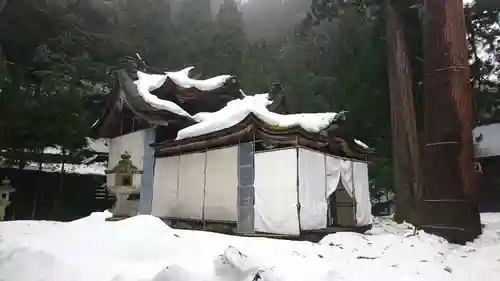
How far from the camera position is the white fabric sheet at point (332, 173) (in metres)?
7.71

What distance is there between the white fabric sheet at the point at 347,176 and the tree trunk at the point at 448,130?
1.88 meters

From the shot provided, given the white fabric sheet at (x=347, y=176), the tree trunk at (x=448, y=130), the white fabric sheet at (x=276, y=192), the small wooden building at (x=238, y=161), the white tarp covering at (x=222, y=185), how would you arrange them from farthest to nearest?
the white fabric sheet at (x=347, y=176) → the white tarp covering at (x=222, y=185) → the small wooden building at (x=238, y=161) → the white fabric sheet at (x=276, y=192) → the tree trunk at (x=448, y=130)

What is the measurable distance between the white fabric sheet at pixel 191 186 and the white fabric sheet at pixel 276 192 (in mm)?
1719

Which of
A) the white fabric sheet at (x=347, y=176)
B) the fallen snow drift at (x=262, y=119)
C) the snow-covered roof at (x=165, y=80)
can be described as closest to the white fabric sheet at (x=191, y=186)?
the fallen snow drift at (x=262, y=119)

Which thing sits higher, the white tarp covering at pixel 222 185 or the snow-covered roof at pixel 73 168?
the snow-covered roof at pixel 73 168

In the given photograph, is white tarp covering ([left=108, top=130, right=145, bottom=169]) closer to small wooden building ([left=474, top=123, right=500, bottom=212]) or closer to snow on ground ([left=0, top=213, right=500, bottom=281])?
snow on ground ([left=0, top=213, right=500, bottom=281])

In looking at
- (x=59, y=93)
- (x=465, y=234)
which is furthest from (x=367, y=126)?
(x=59, y=93)

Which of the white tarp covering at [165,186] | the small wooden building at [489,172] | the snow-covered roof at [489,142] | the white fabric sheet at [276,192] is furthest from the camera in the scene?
the small wooden building at [489,172]

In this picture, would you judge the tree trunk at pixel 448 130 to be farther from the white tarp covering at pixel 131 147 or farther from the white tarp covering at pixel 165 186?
the white tarp covering at pixel 131 147

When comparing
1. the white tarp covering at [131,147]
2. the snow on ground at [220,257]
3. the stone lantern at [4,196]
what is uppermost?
the white tarp covering at [131,147]

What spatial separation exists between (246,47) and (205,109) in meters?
8.14

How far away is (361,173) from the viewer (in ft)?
29.1

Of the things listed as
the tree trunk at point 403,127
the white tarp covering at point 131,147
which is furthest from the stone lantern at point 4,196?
the tree trunk at point 403,127

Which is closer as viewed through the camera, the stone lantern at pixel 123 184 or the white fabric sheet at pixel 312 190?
the white fabric sheet at pixel 312 190
